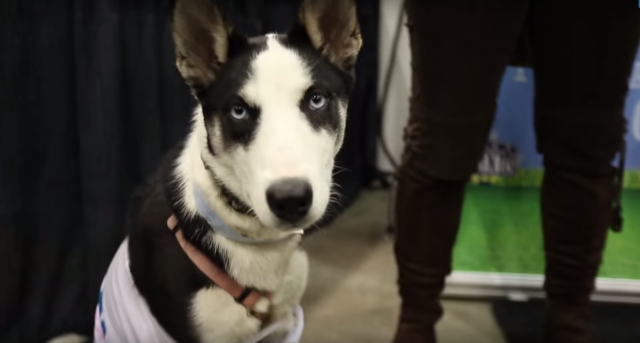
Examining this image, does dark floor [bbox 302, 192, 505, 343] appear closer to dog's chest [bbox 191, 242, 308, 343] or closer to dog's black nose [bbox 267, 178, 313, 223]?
dog's chest [bbox 191, 242, 308, 343]

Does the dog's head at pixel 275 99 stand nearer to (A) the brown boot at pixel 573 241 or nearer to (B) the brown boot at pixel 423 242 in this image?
(B) the brown boot at pixel 423 242

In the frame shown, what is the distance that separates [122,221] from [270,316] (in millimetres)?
634

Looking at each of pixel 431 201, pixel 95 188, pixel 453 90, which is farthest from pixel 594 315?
pixel 95 188

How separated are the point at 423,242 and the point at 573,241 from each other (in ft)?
1.12

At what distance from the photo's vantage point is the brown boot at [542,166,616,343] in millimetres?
1365

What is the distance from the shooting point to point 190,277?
1.06 metres

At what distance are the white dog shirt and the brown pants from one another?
1.25 feet

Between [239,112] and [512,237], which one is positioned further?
[512,237]

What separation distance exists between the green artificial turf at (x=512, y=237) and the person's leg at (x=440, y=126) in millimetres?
626

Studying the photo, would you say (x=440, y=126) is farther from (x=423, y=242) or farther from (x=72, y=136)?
(x=72, y=136)

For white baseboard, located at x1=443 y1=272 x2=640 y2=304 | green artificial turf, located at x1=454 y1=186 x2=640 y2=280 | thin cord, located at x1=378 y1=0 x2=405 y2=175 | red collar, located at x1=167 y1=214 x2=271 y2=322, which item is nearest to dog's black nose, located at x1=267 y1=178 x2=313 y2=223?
red collar, located at x1=167 y1=214 x2=271 y2=322

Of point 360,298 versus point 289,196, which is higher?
point 289,196

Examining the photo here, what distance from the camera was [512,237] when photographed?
7.13 feet

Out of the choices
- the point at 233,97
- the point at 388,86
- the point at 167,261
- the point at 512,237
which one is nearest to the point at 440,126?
the point at 233,97
